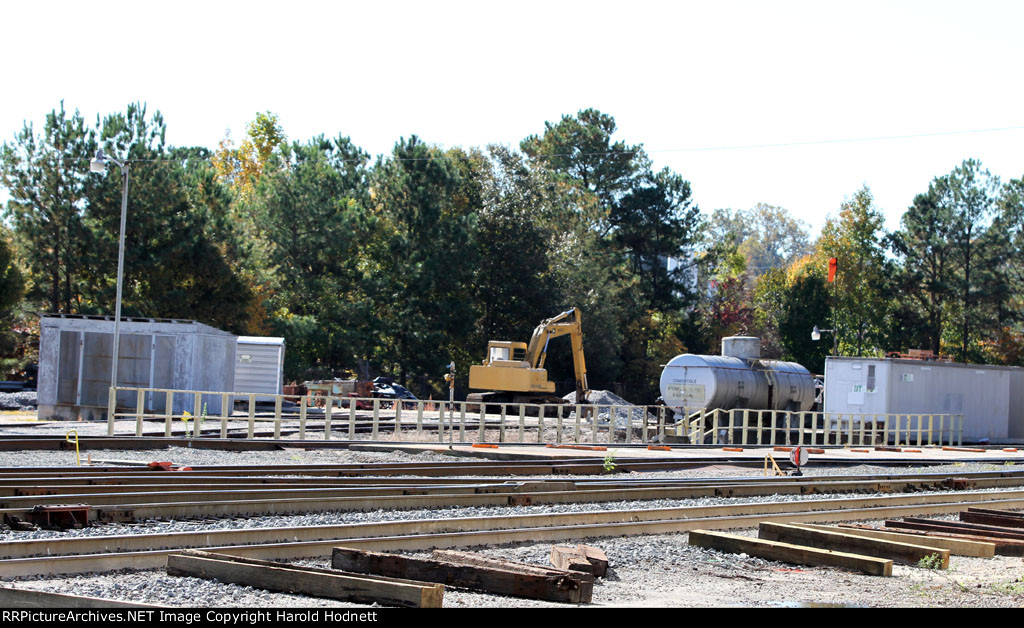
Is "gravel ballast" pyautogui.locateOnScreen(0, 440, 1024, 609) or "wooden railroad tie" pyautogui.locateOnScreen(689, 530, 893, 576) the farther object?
"wooden railroad tie" pyautogui.locateOnScreen(689, 530, 893, 576)

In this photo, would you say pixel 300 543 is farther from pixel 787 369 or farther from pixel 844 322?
pixel 844 322

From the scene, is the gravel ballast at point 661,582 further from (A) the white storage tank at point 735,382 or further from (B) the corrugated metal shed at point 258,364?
(B) the corrugated metal shed at point 258,364

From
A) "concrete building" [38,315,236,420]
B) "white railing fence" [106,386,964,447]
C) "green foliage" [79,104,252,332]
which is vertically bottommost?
"white railing fence" [106,386,964,447]

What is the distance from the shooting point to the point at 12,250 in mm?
45094

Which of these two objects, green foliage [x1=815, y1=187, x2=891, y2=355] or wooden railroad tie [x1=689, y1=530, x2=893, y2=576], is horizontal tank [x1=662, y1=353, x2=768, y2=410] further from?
green foliage [x1=815, y1=187, x2=891, y2=355]

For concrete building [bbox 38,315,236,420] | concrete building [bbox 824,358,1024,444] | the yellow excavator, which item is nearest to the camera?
concrete building [bbox 38,315,236,420]

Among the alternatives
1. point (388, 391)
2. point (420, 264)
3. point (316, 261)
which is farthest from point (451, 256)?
point (388, 391)

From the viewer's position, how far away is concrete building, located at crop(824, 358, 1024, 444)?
38562 millimetres

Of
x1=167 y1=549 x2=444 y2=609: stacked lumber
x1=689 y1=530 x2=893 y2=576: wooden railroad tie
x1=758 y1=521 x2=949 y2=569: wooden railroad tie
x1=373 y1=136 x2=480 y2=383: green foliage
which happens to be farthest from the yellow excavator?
x1=167 y1=549 x2=444 y2=609: stacked lumber

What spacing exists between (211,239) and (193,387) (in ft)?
58.4

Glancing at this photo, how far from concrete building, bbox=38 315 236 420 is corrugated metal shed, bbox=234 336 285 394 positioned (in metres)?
5.35

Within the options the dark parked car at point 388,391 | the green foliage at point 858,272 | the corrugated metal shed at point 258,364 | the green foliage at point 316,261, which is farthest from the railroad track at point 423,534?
the green foliage at point 858,272

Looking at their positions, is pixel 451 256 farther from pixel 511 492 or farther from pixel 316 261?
pixel 511 492
